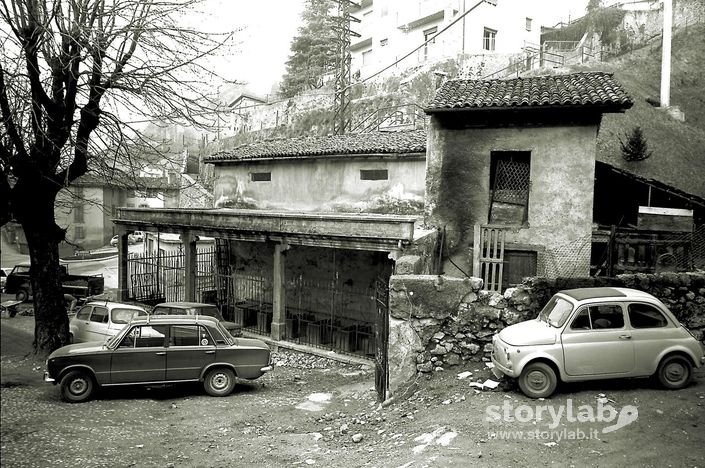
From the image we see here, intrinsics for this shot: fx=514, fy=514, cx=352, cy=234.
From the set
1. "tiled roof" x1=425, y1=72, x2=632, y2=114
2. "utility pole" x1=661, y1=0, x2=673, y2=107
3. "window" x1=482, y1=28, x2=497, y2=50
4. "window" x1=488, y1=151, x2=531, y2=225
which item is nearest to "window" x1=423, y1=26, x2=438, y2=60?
"window" x1=482, y1=28, x2=497, y2=50

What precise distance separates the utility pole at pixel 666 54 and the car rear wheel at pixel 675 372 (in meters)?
16.3

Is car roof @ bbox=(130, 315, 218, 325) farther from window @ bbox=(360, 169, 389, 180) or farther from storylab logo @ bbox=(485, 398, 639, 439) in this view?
window @ bbox=(360, 169, 389, 180)

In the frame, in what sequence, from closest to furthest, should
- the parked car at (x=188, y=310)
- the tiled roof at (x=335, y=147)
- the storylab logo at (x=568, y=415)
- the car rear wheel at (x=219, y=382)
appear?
1. the storylab logo at (x=568, y=415)
2. the car rear wheel at (x=219, y=382)
3. the parked car at (x=188, y=310)
4. the tiled roof at (x=335, y=147)

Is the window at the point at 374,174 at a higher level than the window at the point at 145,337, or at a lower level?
higher

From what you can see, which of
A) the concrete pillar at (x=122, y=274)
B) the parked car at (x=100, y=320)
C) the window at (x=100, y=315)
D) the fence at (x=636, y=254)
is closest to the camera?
the fence at (x=636, y=254)

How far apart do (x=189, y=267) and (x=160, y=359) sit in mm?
8997

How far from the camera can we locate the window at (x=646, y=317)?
24.8 feet

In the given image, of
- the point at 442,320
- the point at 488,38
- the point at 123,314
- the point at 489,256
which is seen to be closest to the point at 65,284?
the point at 123,314

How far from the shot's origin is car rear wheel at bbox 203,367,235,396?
1070cm

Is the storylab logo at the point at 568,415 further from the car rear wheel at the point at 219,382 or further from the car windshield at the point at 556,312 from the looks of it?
the car rear wheel at the point at 219,382

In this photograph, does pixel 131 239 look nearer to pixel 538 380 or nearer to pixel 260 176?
pixel 260 176

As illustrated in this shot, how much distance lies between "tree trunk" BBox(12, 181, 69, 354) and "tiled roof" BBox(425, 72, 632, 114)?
9802mm

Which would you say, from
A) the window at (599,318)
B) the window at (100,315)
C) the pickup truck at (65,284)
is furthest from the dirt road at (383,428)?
the pickup truck at (65,284)

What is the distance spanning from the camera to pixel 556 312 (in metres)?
7.95
